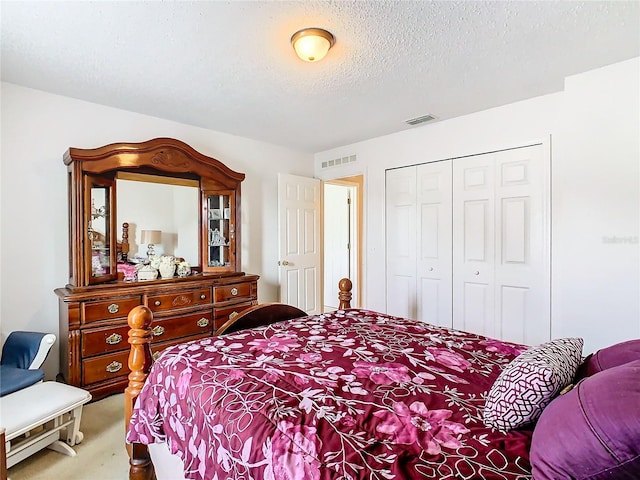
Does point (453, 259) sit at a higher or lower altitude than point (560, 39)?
lower

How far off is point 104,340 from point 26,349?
18.3 inches

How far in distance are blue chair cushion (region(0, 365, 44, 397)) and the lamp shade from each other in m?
1.37

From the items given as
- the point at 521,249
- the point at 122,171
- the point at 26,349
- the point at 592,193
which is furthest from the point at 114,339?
the point at 592,193

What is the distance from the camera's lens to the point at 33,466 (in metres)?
1.91

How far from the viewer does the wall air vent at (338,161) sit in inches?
173

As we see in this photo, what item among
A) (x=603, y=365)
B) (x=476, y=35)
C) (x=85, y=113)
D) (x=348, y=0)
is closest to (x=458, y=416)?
(x=603, y=365)

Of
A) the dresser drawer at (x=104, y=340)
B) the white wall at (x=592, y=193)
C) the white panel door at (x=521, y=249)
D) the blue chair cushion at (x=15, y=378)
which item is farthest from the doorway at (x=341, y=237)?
the blue chair cushion at (x=15, y=378)

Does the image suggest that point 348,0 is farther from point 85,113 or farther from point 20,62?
point 85,113

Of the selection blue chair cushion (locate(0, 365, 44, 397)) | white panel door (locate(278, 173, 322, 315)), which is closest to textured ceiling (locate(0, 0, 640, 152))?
white panel door (locate(278, 173, 322, 315))

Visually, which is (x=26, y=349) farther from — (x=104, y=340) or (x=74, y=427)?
(x=74, y=427)

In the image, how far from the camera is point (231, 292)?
3.48m

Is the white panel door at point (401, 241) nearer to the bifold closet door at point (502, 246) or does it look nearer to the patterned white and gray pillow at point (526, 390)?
the bifold closet door at point (502, 246)

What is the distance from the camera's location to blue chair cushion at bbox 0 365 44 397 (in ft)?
6.59

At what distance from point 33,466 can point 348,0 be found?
2997mm
